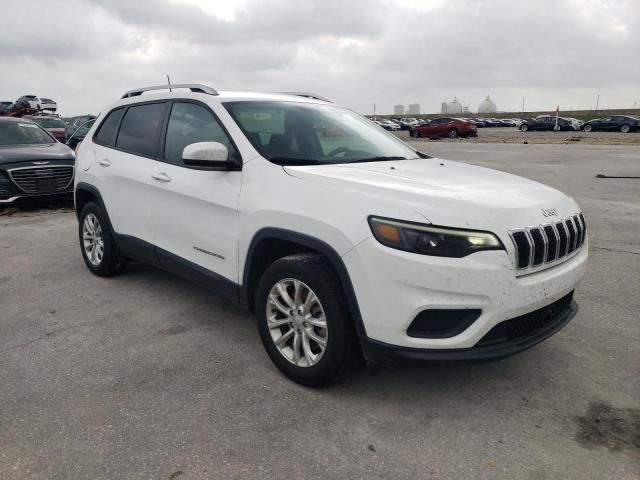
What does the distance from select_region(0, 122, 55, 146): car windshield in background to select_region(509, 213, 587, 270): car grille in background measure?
9.20m

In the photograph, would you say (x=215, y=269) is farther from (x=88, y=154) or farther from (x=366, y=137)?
(x=88, y=154)

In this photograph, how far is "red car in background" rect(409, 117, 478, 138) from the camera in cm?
3588

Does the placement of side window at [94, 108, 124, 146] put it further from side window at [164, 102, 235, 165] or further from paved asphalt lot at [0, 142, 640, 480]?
paved asphalt lot at [0, 142, 640, 480]

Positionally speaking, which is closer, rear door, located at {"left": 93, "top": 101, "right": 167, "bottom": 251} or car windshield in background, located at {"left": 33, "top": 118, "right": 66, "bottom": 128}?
rear door, located at {"left": 93, "top": 101, "right": 167, "bottom": 251}

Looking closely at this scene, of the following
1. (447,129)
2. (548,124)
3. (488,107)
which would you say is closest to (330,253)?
(447,129)

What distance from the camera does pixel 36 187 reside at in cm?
853

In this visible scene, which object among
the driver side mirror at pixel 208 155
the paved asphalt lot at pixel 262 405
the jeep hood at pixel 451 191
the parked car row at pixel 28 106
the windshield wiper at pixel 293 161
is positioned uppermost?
the parked car row at pixel 28 106

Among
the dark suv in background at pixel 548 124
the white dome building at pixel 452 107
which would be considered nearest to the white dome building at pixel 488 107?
the white dome building at pixel 452 107

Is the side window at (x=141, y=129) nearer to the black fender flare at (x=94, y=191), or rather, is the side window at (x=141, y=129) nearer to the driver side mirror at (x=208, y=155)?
the black fender flare at (x=94, y=191)

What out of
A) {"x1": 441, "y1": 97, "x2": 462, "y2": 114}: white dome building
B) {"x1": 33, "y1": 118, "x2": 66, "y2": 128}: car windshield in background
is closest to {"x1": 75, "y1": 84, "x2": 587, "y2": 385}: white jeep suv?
{"x1": 33, "y1": 118, "x2": 66, "y2": 128}: car windshield in background

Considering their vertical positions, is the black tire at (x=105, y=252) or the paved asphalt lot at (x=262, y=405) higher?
the black tire at (x=105, y=252)

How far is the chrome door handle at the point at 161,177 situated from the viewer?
12.6 ft

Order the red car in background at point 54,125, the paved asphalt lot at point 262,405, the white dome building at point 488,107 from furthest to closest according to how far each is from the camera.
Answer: the white dome building at point 488,107
the red car in background at point 54,125
the paved asphalt lot at point 262,405

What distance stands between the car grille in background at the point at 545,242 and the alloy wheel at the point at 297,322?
1.04 meters
